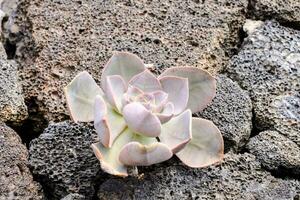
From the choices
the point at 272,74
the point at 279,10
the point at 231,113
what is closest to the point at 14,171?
the point at 231,113

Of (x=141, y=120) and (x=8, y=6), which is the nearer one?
(x=141, y=120)

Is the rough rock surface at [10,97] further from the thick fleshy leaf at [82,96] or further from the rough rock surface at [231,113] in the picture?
the rough rock surface at [231,113]

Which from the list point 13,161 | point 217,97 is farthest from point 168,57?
point 13,161

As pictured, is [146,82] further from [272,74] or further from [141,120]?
[272,74]

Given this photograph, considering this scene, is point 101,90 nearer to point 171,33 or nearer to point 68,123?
point 68,123

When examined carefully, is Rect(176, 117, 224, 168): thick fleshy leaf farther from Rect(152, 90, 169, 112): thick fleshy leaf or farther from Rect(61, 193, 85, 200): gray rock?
Rect(61, 193, 85, 200): gray rock

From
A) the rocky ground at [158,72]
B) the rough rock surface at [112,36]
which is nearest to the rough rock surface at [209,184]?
the rocky ground at [158,72]

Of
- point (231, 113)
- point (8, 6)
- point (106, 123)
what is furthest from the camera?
point (8, 6)
